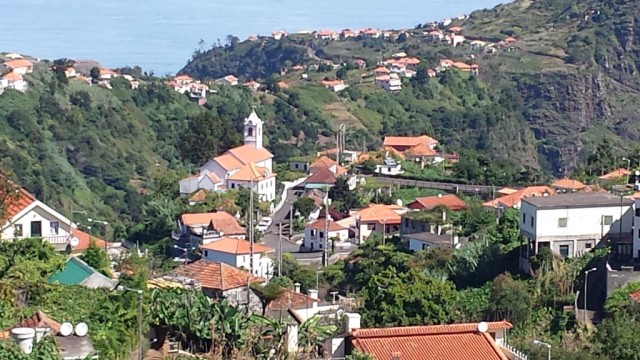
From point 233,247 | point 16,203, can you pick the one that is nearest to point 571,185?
point 233,247

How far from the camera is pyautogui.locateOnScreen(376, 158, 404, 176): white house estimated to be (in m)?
43.2

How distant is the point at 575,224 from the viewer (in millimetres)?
24156

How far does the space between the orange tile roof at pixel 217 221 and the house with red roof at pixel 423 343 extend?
65.1 ft

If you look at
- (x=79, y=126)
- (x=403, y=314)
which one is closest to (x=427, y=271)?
(x=403, y=314)

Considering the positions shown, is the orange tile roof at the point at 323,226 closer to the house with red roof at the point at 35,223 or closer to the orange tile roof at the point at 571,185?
the orange tile roof at the point at 571,185

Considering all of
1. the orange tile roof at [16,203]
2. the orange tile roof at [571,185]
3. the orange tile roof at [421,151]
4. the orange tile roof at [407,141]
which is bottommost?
the orange tile roof at [571,185]

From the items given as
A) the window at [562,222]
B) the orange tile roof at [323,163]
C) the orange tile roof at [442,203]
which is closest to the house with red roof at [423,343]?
the window at [562,222]

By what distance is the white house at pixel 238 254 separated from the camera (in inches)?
1123

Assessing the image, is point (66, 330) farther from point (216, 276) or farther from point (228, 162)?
point (228, 162)

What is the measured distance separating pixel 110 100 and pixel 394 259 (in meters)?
38.8

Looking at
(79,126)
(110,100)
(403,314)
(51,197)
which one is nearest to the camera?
(403,314)

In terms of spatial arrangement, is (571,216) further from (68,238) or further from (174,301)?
(174,301)

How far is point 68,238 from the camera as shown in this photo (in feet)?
63.8

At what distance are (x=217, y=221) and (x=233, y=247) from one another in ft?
10.1
